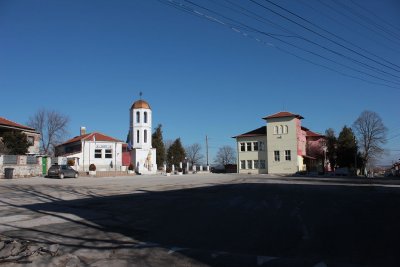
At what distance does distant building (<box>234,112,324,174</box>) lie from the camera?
7631 centimetres

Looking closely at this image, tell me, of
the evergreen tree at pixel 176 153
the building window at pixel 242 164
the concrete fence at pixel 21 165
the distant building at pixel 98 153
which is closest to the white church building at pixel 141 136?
the distant building at pixel 98 153

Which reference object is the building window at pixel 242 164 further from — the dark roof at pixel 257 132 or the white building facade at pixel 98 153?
the white building facade at pixel 98 153

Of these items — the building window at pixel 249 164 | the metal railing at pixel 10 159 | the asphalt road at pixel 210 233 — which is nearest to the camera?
the asphalt road at pixel 210 233

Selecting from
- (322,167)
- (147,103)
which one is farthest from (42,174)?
(322,167)

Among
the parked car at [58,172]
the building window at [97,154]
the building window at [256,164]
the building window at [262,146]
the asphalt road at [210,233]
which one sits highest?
the building window at [262,146]

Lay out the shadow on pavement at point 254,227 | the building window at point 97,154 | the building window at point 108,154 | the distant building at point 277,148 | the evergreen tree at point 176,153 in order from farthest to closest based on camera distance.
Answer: the evergreen tree at point 176,153 < the distant building at point 277,148 < the building window at point 108,154 < the building window at point 97,154 < the shadow on pavement at point 254,227

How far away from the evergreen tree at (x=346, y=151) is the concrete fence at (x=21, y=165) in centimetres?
6081

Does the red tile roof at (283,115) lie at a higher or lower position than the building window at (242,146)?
higher

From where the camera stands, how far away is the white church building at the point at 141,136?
66.6 metres

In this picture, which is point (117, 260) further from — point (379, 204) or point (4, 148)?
point (4, 148)

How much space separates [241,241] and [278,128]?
231ft

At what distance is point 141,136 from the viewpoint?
220 feet

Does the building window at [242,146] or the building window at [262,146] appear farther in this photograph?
the building window at [242,146]

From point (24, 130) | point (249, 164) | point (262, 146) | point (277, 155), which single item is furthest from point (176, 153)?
point (24, 130)
